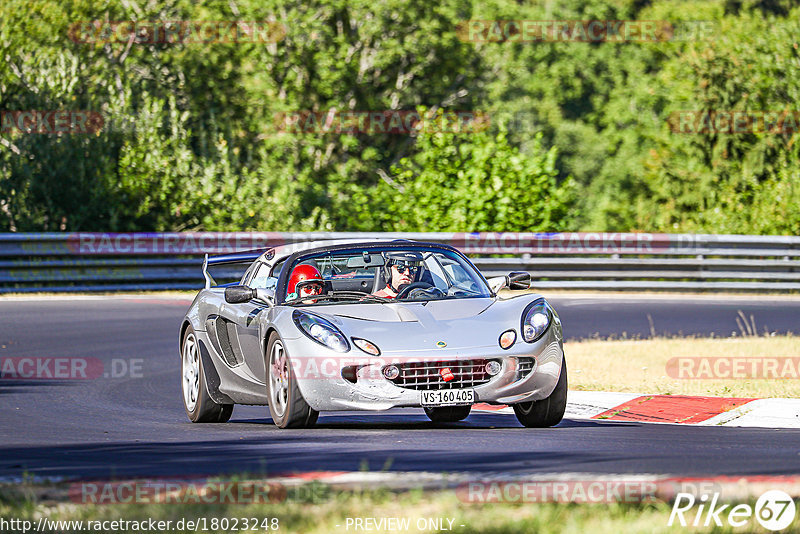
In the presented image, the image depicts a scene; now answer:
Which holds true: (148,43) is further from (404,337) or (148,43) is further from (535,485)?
(535,485)

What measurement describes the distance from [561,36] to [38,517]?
59491 mm

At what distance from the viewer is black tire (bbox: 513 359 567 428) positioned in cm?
939

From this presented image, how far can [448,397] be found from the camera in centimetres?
898

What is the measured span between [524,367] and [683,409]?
1990 mm

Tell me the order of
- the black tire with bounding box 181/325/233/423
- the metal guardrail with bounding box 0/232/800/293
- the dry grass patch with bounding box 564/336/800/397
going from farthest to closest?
the metal guardrail with bounding box 0/232/800/293 → the dry grass patch with bounding box 564/336/800/397 → the black tire with bounding box 181/325/233/423

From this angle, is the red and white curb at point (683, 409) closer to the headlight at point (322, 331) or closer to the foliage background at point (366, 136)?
the headlight at point (322, 331)

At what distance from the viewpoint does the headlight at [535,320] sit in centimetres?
925

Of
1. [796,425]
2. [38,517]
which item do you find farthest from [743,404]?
[38,517]

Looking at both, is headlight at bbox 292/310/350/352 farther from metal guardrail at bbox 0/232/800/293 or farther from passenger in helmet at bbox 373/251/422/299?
metal guardrail at bbox 0/232/800/293

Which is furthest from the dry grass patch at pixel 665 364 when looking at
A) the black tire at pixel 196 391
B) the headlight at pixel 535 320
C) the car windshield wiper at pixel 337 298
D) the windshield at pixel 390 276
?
the black tire at pixel 196 391

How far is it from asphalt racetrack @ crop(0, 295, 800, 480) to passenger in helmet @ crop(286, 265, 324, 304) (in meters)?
0.97

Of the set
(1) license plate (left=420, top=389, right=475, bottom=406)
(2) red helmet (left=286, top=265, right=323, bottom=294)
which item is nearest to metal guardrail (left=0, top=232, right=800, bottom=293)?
(2) red helmet (left=286, top=265, right=323, bottom=294)

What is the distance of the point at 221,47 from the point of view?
39.5m

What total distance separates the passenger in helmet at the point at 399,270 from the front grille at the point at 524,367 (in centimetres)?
140
